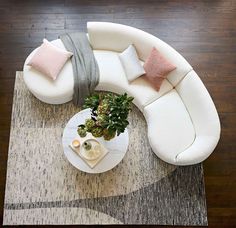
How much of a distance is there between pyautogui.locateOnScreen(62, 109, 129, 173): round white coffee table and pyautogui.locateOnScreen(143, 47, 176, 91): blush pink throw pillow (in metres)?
0.69

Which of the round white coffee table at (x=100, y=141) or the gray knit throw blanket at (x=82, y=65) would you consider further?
the gray knit throw blanket at (x=82, y=65)

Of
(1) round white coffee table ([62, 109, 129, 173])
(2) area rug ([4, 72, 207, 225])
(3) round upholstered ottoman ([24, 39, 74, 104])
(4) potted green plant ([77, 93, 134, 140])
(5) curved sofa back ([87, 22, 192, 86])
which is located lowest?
(2) area rug ([4, 72, 207, 225])

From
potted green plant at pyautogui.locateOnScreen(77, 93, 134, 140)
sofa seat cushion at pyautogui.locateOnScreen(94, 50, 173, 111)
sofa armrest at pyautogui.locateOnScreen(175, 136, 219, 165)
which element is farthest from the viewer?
sofa seat cushion at pyautogui.locateOnScreen(94, 50, 173, 111)

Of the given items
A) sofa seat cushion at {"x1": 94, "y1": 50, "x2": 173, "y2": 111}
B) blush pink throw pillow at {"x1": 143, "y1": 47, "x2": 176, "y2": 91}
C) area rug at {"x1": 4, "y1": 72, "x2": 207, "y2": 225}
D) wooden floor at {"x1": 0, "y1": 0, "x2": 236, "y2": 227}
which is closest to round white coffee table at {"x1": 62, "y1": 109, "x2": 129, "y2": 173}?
area rug at {"x1": 4, "y1": 72, "x2": 207, "y2": 225}

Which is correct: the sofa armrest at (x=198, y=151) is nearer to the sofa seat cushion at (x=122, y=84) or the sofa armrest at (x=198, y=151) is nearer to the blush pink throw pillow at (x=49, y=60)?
the sofa seat cushion at (x=122, y=84)

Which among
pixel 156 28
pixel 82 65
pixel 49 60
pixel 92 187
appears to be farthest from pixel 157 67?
pixel 92 187

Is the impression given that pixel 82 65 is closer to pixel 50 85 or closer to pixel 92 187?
pixel 50 85

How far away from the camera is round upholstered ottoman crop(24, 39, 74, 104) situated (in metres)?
3.99

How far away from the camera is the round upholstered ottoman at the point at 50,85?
399 cm

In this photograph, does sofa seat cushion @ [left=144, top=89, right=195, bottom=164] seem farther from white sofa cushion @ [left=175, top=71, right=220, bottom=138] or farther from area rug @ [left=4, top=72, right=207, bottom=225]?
area rug @ [left=4, top=72, right=207, bottom=225]

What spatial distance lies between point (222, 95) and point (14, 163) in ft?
8.56

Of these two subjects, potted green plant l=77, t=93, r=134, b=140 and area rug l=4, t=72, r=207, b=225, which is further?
area rug l=4, t=72, r=207, b=225

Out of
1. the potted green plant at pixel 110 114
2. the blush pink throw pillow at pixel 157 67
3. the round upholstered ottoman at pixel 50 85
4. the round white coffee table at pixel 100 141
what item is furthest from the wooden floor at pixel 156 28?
the potted green plant at pixel 110 114

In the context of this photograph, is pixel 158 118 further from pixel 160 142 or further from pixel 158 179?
pixel 158 179
